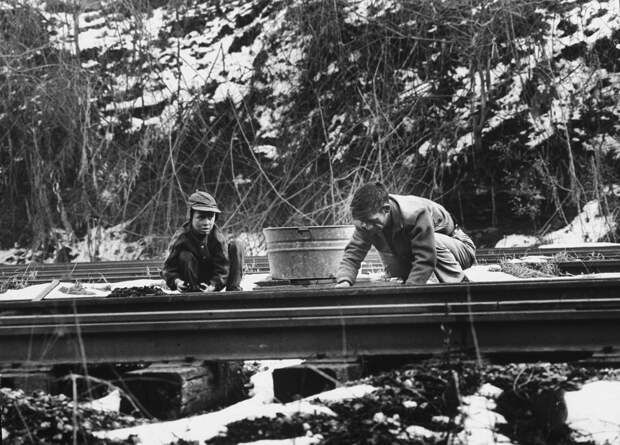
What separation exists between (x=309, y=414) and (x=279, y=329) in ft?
3.22

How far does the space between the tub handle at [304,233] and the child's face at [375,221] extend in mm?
1935

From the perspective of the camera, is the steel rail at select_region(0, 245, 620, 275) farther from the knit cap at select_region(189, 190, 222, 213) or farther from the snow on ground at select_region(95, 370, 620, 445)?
the snow on ground at select_region(95, 370, 620, 445)

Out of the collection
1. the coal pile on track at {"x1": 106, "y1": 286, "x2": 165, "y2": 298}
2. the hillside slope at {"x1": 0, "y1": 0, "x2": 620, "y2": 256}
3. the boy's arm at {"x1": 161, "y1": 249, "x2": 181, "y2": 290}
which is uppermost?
the hillside slope at {"x1": 0, "y1": 0, "x2": 620, "y2": 256}

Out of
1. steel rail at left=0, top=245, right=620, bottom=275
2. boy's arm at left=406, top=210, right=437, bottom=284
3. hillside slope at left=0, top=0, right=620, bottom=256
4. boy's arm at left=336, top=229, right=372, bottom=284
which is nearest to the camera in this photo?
boy's arm at left=406, top=210, right=437, bottom=284

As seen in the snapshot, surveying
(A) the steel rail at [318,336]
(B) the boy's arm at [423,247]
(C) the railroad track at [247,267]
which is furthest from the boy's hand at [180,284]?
(C) the railroad track at [247,267]

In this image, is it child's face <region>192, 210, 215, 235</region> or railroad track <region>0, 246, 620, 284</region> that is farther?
railroad track <region>0, 246, 620, 284</region>

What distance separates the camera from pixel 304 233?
759 cm

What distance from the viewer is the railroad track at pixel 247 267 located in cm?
831

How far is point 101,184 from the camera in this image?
1445 cm

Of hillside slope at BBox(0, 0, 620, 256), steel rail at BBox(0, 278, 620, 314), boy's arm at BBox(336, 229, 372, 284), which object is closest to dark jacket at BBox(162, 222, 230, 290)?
steel rail at BBox(0, 278, 620, 314)

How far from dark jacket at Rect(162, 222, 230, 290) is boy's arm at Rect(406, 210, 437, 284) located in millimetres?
1618

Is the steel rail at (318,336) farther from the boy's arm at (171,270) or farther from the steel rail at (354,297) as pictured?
the boy's arm at (171,270)

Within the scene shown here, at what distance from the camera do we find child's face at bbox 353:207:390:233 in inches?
215

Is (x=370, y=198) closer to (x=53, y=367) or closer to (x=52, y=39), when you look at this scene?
(x=53, y=367)
